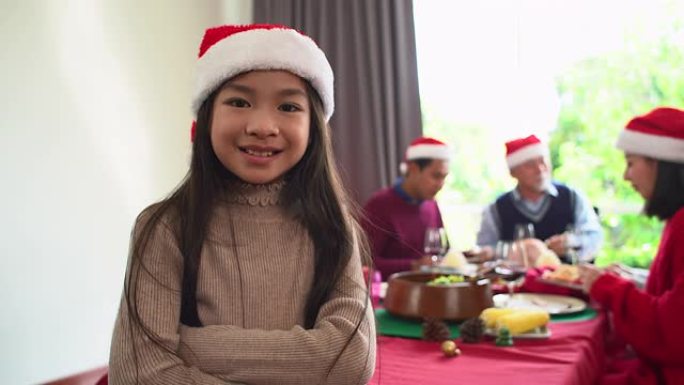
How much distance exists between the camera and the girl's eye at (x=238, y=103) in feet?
3.45

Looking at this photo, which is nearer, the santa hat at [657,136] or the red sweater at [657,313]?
the red sweater at [657,313]

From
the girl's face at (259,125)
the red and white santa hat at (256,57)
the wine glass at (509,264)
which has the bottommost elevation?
the wine glass at (509,264)

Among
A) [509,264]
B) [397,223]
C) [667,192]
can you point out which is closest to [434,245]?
[509,264]

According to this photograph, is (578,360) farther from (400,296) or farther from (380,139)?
(380,139)

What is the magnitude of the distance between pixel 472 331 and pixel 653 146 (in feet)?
3.55

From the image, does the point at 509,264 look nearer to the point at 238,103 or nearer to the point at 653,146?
the point at 653,146

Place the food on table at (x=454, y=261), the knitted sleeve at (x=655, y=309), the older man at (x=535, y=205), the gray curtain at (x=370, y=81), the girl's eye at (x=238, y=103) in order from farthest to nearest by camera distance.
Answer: the gray curtain at (x=370, y=81) → the older man at (x=535, y=205) → the food on table at (x=454, y=261) → the knitted sleeve at (x=655, y=309) → the girl's eye at (x=238, y=103)

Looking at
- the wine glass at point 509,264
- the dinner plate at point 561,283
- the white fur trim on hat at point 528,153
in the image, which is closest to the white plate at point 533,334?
the dinner plate at point 561,283

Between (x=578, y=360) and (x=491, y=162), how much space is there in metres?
2.71

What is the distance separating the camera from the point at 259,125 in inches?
39.7

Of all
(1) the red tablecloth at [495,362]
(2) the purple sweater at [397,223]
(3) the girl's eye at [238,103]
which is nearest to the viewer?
(3) the girl's eye at [238,103]

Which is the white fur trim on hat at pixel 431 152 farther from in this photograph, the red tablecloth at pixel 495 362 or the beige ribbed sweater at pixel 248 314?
the beige ribbed sweater at pixel 248 314

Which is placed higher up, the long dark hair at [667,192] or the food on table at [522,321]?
the long dark hair at [667,192]

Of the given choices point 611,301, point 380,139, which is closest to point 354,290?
point 611,301
